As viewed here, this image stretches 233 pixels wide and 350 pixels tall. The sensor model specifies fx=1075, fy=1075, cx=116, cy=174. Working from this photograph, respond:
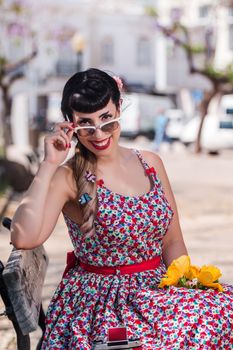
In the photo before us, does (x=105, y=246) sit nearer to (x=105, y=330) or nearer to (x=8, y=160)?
(x=105, y=330)

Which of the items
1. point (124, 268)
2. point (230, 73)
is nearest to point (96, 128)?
point (124, 268)

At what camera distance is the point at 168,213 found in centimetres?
434

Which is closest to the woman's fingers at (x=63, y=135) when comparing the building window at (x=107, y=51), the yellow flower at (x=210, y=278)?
the yellow flower at (x=210, y=278)

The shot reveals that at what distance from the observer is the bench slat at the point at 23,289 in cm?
403

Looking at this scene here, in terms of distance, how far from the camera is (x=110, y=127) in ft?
14.0

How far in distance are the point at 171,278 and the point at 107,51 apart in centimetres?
6206

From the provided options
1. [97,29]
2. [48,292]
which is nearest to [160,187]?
[48,292]

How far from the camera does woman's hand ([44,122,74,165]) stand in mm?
4184

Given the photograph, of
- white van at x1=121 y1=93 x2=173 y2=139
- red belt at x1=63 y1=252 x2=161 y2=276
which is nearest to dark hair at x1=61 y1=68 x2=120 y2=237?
red belt at x1=63 y1=252 x2=161 y2=276

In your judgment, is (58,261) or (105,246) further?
(58,261)

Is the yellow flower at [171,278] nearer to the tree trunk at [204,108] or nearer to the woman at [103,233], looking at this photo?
the woman at [103,233]

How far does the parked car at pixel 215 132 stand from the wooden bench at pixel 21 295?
2790cm

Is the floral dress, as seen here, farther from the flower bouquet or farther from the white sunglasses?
the white sunglasses

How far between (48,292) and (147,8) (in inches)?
1001
